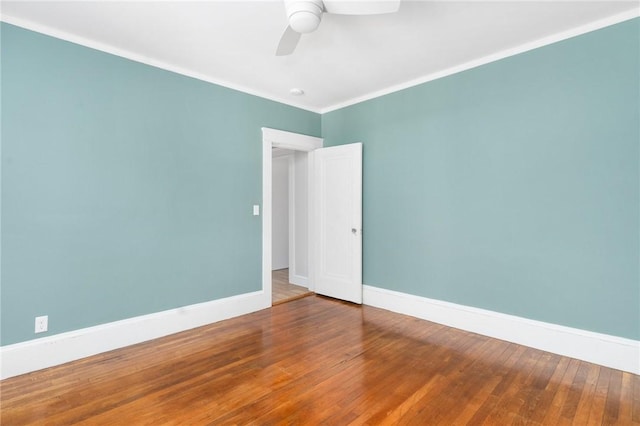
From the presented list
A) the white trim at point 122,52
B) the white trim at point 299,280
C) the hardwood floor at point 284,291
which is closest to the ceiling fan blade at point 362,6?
the white trim at point 122,52

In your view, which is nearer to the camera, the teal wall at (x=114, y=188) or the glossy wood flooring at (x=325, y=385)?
the glossy wood flooring at (x=325, y=385)

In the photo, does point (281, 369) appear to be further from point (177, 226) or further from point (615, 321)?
point (615, 321)

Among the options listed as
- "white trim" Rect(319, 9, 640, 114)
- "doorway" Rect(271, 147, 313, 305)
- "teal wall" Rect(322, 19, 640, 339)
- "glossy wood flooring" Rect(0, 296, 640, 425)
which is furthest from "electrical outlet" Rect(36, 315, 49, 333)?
"white trim" Rect(319, 9, 640, 114)

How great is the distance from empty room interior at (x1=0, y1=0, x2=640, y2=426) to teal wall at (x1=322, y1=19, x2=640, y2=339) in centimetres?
2

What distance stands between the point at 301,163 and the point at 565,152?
3427 mm

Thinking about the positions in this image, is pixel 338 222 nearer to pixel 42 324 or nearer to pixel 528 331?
pixel 528 331

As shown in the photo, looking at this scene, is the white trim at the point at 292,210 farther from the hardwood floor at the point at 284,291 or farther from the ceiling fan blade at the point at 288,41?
the ceiling fan blade at the point at 288,41

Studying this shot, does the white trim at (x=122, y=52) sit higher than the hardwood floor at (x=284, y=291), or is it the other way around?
the white trim at (x=122, y=52)

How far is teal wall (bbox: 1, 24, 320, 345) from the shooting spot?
2.54m

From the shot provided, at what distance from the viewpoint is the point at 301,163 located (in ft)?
16.9

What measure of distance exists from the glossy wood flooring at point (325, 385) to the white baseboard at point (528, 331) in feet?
0.32

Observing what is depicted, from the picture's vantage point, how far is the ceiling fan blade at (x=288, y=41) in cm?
222

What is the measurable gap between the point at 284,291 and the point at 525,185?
3493mm

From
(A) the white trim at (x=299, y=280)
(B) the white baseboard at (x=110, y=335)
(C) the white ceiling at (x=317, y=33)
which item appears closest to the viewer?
(C) the white ceiling at (x=317, y=33)
